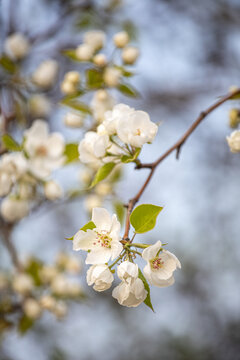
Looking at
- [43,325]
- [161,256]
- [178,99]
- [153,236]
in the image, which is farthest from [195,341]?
[161,256]

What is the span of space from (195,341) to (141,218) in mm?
3394

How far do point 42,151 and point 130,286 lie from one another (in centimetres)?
80

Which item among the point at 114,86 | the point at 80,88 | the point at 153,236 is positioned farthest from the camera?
the point at 153,236

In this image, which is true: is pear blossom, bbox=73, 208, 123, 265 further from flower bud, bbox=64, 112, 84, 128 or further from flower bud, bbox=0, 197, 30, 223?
flower bud, bbox=64, 112, 84, 128

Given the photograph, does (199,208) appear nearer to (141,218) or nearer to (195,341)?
(195,341)

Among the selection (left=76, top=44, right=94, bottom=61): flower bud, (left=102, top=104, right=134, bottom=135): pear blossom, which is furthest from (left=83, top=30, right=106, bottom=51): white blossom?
(left=102, top=104, right=134, bottom=135): pear blossom

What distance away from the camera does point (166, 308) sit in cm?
407

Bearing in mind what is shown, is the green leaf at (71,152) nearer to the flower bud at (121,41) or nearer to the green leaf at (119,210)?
the green leaf at (119,210)

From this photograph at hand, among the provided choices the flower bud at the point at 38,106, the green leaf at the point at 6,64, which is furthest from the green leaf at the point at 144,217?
the flower bud at the point at 38,106

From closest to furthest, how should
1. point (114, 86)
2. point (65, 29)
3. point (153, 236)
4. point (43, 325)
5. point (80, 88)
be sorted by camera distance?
point (114, 86) → point (80, 88) → point (65, 29) → point (43, 325) → point (153, 236)

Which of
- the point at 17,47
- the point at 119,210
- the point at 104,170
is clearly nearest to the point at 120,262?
the point at 104,170

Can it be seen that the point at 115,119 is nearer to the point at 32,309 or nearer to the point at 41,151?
the point at 41,151

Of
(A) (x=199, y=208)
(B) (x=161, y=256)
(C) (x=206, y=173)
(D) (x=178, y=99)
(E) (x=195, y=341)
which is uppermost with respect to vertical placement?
(B) (x=161, y=256)

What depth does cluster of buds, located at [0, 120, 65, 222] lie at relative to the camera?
4.64 ft
